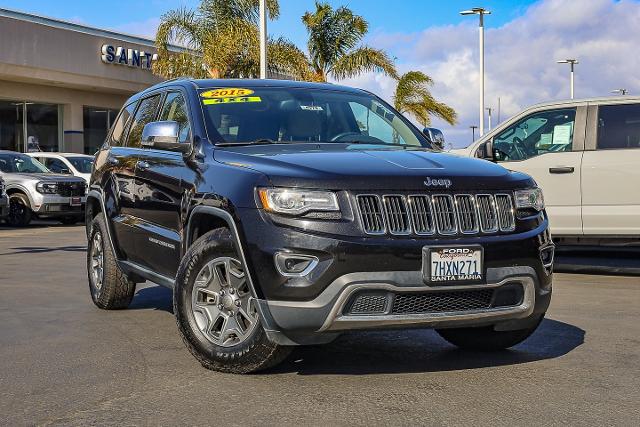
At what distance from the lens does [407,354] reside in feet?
18.7

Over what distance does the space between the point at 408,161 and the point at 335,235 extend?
84 centimetres

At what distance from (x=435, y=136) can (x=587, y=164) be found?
12.2 feet

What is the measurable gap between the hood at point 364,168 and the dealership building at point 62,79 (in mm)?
23569

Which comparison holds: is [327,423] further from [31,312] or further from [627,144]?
[627,144]

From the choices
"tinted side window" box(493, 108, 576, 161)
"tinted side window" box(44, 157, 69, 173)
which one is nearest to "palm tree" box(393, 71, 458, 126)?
"tinted side window" box(44, 157, 69, 173)

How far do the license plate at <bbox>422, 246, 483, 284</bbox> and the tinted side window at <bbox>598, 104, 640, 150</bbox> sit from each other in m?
5.58

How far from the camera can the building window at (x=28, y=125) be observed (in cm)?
2944

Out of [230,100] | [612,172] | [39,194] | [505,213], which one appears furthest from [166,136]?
[39,194]

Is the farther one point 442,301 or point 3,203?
point 3,203

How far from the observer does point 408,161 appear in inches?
202

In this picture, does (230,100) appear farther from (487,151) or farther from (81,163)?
(81,163)

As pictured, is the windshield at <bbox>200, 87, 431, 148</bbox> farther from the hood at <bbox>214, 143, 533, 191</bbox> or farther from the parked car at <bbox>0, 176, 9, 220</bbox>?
the parked car at <bbox>0, 176, 9, 220</bbox>

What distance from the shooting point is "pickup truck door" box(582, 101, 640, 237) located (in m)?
9.54

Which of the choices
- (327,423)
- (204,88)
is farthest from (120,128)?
(327,423)
